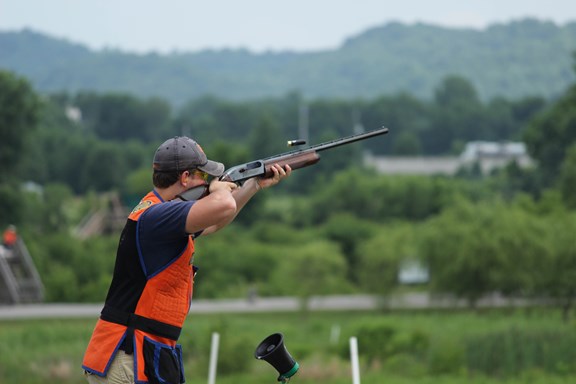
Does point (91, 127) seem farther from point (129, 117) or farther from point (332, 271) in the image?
point (332, 271)

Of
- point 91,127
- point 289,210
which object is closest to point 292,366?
point 289,210

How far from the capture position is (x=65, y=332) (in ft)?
102

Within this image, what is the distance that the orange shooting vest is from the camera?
21.7 feet

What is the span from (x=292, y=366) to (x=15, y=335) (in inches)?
977

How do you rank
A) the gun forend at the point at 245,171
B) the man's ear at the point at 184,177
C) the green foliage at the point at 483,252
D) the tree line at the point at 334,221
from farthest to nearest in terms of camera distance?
the tree line at the point at 334,221, the green foliage at the point at 483,252, the gun forend at the point at 245,171, the man's ear at the point at 184,177

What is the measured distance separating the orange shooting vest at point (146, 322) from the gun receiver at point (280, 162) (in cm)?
57

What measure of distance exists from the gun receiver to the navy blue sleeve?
21.1 inches

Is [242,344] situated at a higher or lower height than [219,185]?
lower

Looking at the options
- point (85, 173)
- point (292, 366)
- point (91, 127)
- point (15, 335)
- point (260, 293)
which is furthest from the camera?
point (91, 127)

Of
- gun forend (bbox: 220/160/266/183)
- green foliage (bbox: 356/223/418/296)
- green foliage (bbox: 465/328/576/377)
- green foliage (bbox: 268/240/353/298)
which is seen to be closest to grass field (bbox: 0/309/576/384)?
green foliage (bbox: 465/328/576/377)

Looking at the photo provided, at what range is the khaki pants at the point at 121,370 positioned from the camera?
663 cm

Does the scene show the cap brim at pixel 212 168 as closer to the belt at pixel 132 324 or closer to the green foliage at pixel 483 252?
the belt at pixel 132 324

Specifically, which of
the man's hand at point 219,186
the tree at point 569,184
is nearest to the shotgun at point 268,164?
the man's hand at point 219,186

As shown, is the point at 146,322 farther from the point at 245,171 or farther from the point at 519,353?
the point at 519,353
